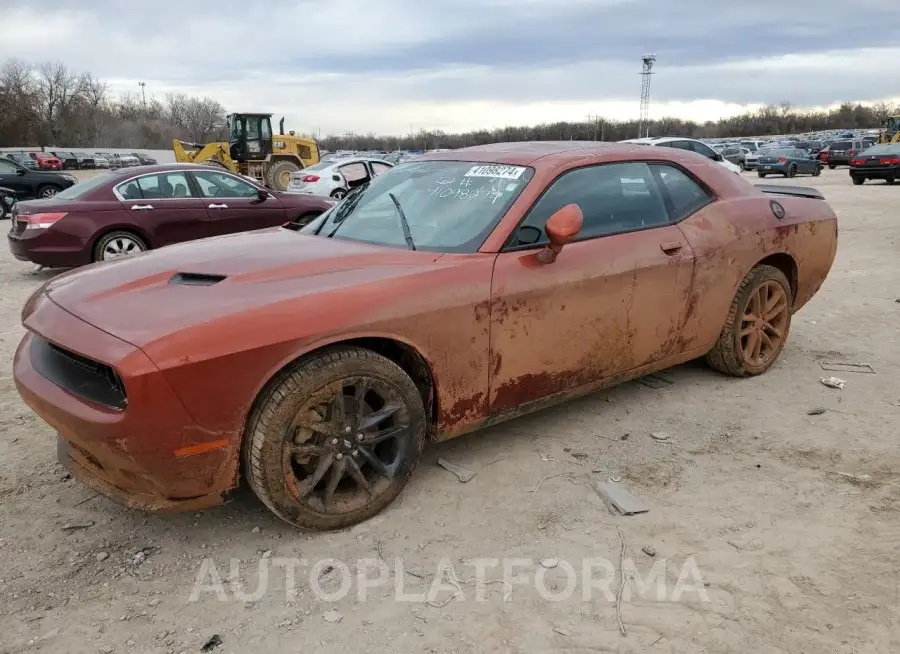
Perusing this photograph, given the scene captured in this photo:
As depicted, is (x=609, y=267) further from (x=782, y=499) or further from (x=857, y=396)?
(x=857, y=396)

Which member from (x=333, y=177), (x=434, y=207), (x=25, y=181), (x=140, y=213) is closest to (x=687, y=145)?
(x=333, y=177)

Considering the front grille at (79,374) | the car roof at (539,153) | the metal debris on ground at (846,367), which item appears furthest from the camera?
the metal debris on ground at (846,367)

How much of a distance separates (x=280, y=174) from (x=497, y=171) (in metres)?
20.5

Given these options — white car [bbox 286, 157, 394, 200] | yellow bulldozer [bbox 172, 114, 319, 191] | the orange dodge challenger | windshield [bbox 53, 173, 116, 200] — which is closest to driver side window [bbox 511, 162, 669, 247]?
the orange dodge challenger

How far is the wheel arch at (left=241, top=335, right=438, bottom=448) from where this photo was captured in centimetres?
259

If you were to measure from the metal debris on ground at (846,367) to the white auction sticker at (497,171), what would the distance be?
290 centimetres

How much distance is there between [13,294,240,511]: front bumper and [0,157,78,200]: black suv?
18.5m

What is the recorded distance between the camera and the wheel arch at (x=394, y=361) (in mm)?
2592

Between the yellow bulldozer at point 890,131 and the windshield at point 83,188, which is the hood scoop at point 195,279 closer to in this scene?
the windshield at point 83,188

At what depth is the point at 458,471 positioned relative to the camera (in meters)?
3.36

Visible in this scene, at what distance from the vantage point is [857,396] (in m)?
4.30

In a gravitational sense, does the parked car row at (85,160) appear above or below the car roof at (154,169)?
above

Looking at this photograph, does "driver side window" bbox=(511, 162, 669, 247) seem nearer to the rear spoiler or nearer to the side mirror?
the side mirror

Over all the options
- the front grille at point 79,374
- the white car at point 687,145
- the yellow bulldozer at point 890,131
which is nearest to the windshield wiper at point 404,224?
the front grille at point 79,374
